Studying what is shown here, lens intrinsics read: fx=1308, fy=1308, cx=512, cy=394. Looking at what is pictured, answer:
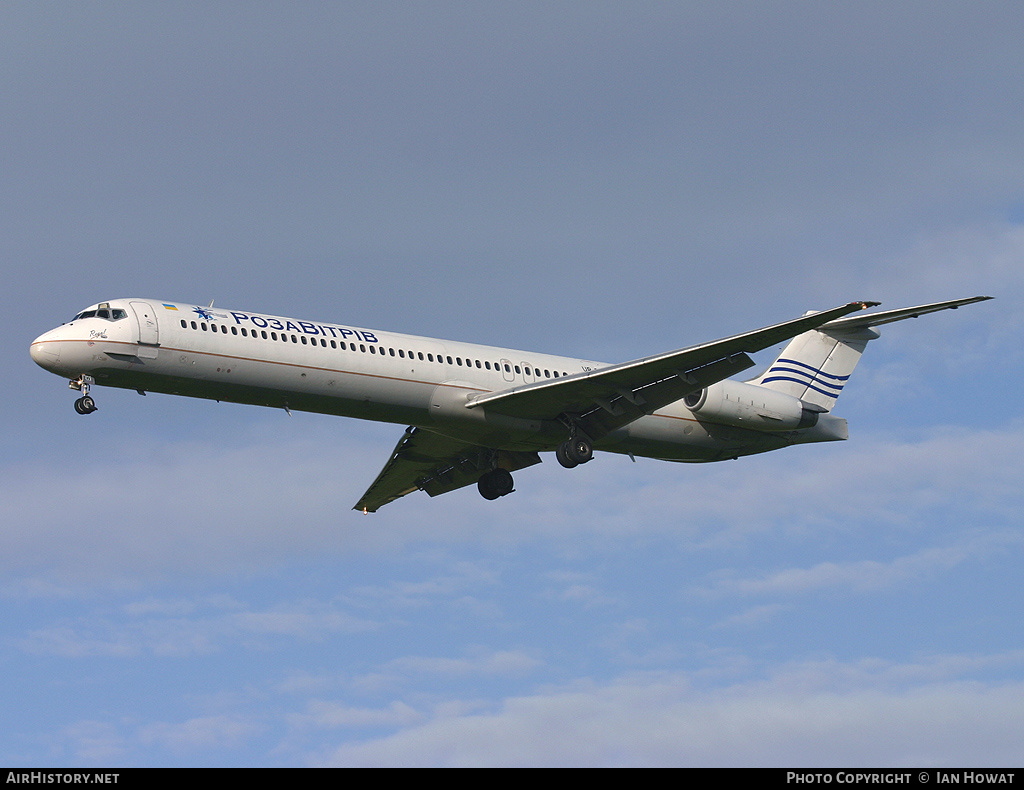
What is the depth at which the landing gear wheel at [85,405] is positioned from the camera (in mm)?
28953

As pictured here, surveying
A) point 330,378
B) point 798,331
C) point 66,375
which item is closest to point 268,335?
point 330,378

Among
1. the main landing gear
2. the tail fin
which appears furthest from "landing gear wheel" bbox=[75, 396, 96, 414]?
the tail fin

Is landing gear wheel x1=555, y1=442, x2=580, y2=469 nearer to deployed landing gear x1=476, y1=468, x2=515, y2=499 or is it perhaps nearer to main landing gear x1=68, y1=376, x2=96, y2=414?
deployed landing gear x1=476, y1=468, x2=515, y2=499

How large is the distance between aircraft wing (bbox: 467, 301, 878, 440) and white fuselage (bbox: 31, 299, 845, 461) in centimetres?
67

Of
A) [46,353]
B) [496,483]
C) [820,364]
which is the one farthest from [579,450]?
[46,353]

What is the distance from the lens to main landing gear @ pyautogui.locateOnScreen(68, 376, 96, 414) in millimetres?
28984

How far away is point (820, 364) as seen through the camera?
37938 mm

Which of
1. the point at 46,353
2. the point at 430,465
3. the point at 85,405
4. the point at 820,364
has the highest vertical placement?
the point at 820,364

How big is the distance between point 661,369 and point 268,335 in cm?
936

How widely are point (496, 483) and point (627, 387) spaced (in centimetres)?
633

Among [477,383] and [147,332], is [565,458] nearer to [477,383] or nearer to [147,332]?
[477,383]
